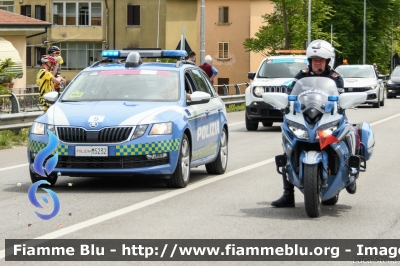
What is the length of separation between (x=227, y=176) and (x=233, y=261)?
670 cm

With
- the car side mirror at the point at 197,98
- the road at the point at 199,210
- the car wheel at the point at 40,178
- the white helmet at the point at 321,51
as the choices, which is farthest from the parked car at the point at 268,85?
the white helmet at the point at 321,51

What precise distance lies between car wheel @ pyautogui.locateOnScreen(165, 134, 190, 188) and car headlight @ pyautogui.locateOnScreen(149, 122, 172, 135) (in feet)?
1.02

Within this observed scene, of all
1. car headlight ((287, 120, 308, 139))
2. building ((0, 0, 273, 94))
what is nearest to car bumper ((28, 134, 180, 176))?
car headlight ((287, 120, 308, 139))

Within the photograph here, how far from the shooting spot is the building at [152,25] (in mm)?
84562

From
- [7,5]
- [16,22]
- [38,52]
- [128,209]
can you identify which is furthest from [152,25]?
[128,209]

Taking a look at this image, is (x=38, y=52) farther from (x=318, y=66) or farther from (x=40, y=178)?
(x=318, y=66)

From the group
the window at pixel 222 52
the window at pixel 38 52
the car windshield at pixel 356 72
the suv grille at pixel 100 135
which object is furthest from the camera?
the window at pixel 38 52

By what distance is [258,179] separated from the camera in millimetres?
14258

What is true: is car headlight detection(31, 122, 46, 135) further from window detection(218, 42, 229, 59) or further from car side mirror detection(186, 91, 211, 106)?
window detection(218, 42, 229, 59)

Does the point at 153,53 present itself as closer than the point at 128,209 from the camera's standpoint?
No

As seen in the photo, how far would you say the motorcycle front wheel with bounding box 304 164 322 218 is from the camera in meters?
9.93

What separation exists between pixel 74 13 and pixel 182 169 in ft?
246

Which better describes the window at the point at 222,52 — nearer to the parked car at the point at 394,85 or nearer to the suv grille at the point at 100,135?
the parked car at the point at 394,85

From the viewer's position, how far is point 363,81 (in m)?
41.1
